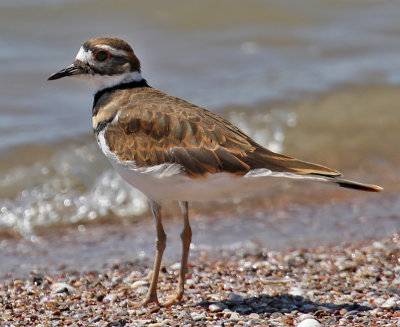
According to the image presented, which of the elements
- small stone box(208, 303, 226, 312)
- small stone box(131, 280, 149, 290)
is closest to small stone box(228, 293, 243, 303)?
small stone box(208, 303, 226, 312)

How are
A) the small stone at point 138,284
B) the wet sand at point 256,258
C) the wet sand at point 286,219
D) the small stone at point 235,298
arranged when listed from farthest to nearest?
the wet sand at point 286,219
the small stone at point 138,284
the small stone at point 235,298
the wet sand at point 256,258

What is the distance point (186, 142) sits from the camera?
547cm

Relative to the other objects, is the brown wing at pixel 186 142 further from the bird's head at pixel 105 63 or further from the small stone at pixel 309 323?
the small stone at pixel 309 323

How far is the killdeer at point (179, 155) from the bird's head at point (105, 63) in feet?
0.12

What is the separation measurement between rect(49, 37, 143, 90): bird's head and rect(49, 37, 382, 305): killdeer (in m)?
0.04

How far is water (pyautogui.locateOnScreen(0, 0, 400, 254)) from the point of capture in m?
9.23

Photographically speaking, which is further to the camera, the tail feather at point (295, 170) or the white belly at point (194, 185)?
the white belly at point (194, 185)

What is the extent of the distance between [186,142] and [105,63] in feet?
3.86

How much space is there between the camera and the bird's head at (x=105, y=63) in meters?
6.16

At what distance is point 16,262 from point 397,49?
912cm

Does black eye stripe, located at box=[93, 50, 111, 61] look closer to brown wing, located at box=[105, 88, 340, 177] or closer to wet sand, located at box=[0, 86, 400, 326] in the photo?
brown wing, located at box=[105, 88, 340, 177]

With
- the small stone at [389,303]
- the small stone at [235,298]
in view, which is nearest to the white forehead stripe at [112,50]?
the small stone at [235,298]

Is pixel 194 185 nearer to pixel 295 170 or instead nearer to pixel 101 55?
pixel 295 170

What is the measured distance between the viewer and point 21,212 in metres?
8.60
